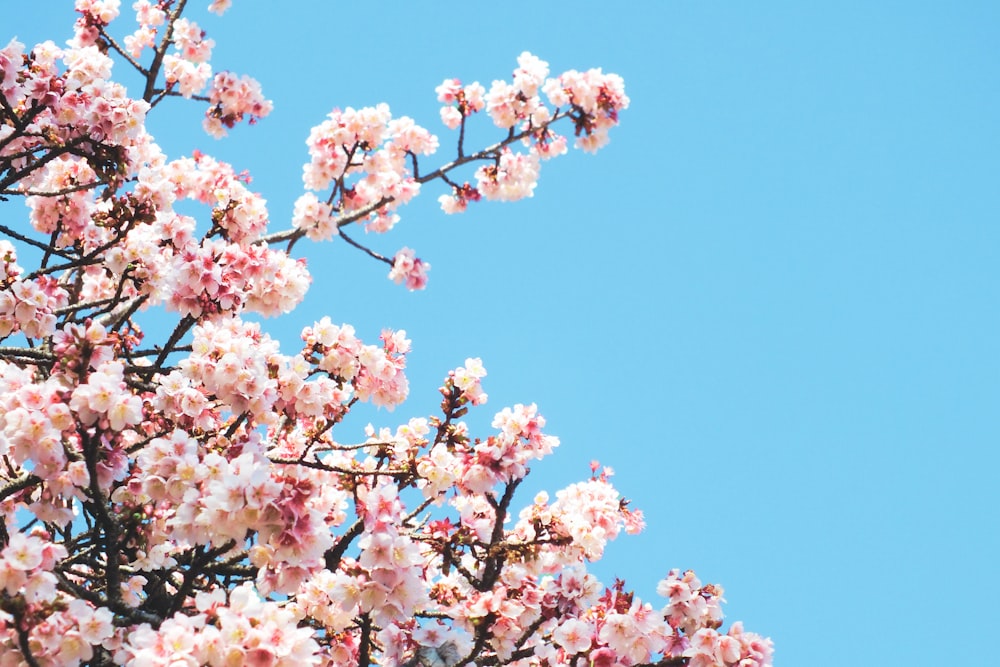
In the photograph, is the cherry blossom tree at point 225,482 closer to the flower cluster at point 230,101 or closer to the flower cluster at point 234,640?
the flower cluster at point 234,640

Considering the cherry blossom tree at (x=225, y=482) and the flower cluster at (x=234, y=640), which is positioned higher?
the cherry blossom tree at (x=225, y=482)

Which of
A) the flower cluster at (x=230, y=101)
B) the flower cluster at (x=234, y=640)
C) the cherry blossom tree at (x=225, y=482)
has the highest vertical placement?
the flower cluster at (x=230, y=101)

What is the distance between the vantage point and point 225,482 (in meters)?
4.23

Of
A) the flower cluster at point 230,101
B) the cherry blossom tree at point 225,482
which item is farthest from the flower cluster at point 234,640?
the flower cluster at point 230,101

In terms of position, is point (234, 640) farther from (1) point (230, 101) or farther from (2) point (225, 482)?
(1) point (230, 101)

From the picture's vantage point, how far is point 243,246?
267 inches

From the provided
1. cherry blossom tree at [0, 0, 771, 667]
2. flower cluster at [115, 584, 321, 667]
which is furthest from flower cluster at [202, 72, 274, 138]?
flower cluster at [115, 584, 321, 667]

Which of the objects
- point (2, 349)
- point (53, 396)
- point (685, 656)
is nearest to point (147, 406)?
point (2, 349)

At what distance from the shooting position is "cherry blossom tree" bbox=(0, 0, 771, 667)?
14.0ft

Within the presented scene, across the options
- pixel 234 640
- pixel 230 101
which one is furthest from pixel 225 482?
pixel 230 101

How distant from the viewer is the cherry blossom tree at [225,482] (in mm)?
4273

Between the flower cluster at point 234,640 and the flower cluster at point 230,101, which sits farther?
the flower cluster at point 230,101

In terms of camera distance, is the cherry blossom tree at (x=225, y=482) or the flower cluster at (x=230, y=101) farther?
the flower cluster at (x=230, y=101)

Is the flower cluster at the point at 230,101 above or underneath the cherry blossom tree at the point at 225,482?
above
